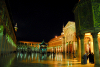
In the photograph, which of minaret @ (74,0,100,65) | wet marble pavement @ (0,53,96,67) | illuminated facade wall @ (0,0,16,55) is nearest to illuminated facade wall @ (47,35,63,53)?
illuminated facade wall @ (0,0,16,55)

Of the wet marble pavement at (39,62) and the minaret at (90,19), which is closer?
the wet marble pavement at (39,62)

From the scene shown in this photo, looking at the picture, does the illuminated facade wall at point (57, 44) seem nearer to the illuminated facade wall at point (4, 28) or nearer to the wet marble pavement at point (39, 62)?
the illuminated facade wall at point (4, 28)

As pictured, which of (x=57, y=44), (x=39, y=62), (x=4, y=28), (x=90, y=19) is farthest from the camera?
(x=57, y=44)

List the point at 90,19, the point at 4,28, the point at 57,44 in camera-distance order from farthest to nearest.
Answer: the point at 57,44 → the point at 4,28 → the point at 90,19

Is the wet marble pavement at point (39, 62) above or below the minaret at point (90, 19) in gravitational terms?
below

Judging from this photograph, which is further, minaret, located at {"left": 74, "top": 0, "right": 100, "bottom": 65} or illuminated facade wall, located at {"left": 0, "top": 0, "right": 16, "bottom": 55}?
illuminated facade wall, located at {"left": 0, "top": 0, "right": 16, "bottom": 55}

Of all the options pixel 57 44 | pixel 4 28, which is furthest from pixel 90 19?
pixel 57 44

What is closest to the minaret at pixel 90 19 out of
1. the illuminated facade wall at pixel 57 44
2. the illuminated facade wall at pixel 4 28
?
the illuminated facade wall at pixel 4 28

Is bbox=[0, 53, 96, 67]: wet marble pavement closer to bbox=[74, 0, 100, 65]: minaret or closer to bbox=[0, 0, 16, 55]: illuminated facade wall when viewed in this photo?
bbox=[74, 0, 100, 65]: minaret

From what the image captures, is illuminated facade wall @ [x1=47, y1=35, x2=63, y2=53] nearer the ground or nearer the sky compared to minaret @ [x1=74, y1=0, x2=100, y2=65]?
nearer the ground

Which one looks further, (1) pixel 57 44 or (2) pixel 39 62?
(1) pixel 57 44

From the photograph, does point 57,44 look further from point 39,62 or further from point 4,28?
point 39,62

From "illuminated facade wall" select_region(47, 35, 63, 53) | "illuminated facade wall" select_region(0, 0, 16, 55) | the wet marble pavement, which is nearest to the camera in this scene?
the wet marble pavement

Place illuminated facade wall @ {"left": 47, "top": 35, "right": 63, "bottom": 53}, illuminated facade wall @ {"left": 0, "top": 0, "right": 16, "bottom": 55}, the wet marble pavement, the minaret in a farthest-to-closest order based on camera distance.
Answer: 1. illuminated facade wall @ {"left": 47, "top": 35, "right": 63, "bottom": 53}
2. illuminated facade wall @ {"left": 0, "top": 0, "right": 16, "bottom": 55}
3. the minaret
4. the wet marble pavement
